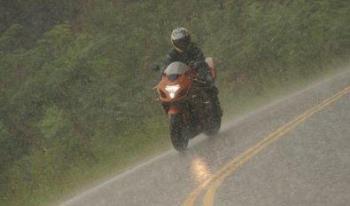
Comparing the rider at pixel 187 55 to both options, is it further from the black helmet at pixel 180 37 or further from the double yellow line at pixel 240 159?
the double yellow line at pixel 240 159

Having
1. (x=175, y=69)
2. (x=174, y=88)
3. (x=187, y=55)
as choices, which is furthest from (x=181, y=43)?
(x=174, y=88)

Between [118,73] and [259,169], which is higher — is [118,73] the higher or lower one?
the lower one

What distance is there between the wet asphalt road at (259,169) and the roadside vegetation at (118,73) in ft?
7.01

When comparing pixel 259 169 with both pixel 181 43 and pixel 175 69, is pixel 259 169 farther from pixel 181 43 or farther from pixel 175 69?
pixel 181 43

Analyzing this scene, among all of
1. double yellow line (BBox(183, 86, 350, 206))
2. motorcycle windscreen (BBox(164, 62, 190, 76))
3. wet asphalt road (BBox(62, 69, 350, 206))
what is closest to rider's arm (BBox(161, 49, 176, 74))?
motorcycle windscreen (BBox(164, 62, 190, 76))

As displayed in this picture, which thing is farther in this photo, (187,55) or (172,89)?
(187,55)

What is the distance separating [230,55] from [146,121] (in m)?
4.76

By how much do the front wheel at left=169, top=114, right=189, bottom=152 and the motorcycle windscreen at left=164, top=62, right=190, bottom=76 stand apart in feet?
2.45

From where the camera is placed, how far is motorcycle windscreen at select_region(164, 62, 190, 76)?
12.2 metres

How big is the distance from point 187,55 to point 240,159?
3.11 m

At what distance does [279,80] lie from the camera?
70.8ft

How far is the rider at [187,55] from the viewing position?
1281cm

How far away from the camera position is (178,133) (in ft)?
40.3

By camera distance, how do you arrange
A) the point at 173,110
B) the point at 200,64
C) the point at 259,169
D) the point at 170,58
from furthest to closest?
the point at 170,58 < the point at 200,64 < the point at 173,110 < the point at 259,169
